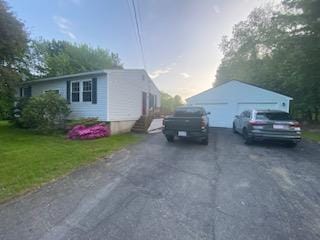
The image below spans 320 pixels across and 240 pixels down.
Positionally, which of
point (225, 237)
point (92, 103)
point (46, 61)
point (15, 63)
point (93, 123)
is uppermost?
point (46, 61)

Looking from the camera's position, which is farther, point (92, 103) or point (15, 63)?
point (15, 63)

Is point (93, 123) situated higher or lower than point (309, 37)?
lower

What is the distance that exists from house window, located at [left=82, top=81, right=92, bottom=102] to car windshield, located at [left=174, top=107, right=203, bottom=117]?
5.68 metres

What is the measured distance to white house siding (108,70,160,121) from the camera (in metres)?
13.1

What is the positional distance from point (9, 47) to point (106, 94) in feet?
22.5

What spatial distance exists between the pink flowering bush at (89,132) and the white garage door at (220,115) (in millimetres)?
9786

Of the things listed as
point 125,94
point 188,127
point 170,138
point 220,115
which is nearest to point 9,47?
point 125,94

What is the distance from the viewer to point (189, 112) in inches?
425

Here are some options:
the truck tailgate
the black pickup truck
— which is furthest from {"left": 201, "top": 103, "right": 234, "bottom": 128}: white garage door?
the truck tailgate

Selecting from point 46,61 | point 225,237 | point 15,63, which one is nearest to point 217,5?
point 225,237

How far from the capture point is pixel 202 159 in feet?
24.6

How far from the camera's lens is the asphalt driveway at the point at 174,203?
3.16 metres

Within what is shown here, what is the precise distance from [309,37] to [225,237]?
16556 millimetres

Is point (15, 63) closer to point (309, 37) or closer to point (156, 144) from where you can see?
point (156, 144)
